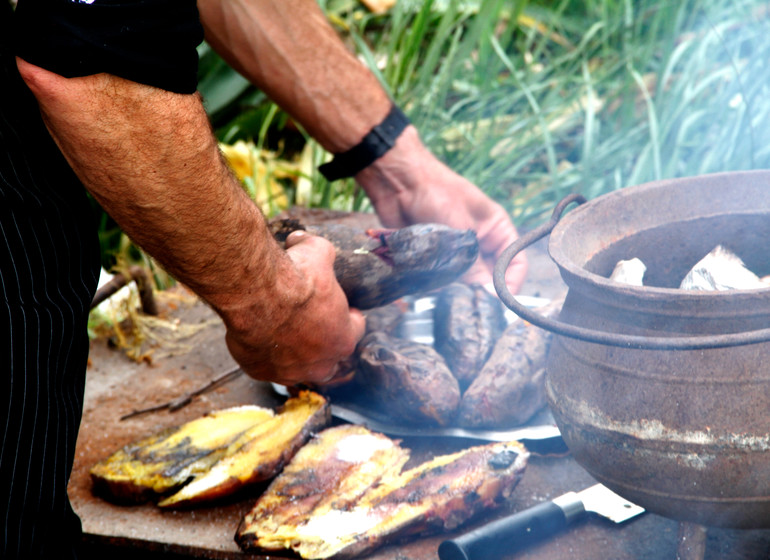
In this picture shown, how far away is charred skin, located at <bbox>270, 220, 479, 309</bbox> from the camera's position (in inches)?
79.7

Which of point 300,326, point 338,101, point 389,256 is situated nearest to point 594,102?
point 338,101

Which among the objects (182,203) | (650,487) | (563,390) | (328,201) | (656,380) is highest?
(182,203)

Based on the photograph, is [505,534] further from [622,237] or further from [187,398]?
[187,398]

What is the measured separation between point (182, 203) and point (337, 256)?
25.0 inches

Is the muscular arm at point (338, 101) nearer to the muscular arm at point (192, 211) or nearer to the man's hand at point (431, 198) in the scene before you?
the man's hand at point (431, 198)

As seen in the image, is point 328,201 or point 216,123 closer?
point 328,201

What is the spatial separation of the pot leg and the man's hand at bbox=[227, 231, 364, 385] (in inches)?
36.6

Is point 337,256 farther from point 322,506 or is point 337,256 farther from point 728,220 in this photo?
point 728,220

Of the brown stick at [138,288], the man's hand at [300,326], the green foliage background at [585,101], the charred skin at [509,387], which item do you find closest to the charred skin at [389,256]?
the man's hand at [300,326]

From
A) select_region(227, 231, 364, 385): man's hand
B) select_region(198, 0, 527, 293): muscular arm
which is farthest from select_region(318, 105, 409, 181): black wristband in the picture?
select_region(227, 231, 364, 385): man's hand

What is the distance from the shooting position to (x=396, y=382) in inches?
79.3

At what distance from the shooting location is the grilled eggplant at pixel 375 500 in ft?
5.31

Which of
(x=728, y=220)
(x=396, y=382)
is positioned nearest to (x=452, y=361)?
(x=396, y=382)

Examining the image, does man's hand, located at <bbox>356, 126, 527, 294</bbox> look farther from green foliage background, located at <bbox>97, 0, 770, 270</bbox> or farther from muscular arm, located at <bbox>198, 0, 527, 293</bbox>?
green foliage background, located at <bbox>97, 0, 770, 270</bbox>
